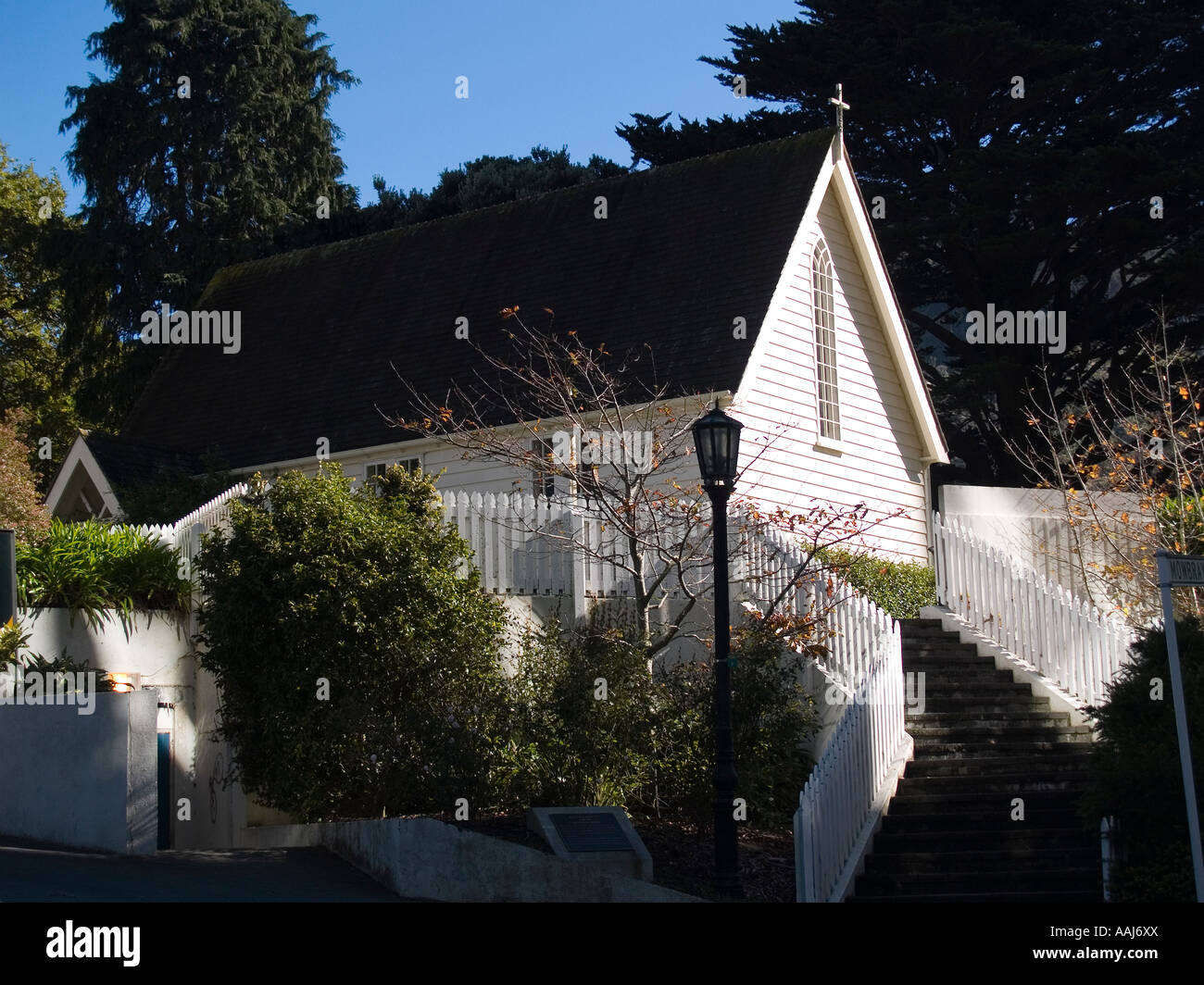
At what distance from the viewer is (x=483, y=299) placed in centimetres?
2484

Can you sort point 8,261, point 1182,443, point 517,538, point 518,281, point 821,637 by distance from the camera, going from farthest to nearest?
point 8,261, point 518,281, point 1182,443, point 517,538, point 821,637

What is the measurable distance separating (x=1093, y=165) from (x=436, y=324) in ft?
44.7

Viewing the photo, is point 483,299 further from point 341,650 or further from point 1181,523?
point 1181,523

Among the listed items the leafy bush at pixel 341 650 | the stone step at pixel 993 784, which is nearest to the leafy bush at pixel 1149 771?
the stone step at pixel 993 784

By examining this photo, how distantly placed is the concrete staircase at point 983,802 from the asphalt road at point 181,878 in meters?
4.41

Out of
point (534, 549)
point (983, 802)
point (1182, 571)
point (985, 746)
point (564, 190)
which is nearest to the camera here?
point (1182, 571)

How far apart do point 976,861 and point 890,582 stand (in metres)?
7.35

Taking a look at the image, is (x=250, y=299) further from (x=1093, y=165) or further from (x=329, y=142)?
(x=1093, y=165)

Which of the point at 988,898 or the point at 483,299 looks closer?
the point at 988,898

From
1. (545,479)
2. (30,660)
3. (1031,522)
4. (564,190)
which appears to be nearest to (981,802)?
(545,479)

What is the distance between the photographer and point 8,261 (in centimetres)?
3972

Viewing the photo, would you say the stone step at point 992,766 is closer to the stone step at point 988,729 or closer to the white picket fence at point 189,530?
the stone step at point 988,729
